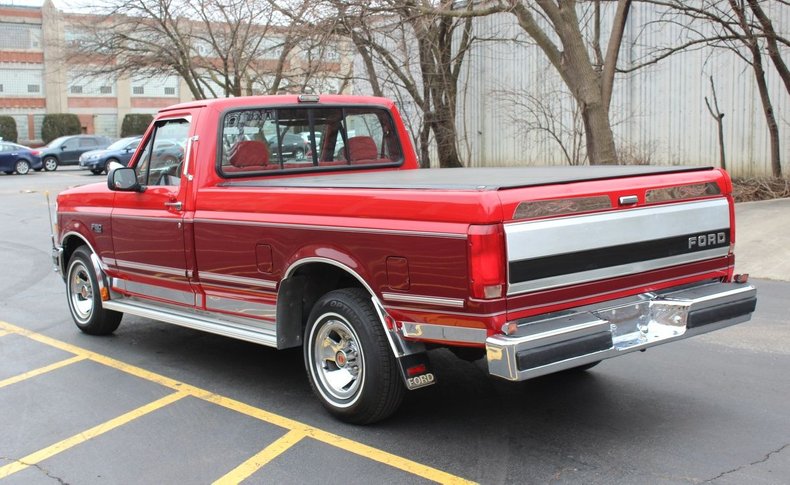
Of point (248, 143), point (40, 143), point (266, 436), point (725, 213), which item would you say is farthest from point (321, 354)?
point (40, 143)

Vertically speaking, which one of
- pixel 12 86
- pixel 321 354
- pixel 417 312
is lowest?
pixel 321 354

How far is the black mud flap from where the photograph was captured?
4477 mm

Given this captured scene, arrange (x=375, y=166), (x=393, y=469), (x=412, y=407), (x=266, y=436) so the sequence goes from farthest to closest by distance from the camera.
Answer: (x=375, y=166)
(x=412, y=407)
(x=266, y=436)
(x=393, y=469)

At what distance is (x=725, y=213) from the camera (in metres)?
5.09

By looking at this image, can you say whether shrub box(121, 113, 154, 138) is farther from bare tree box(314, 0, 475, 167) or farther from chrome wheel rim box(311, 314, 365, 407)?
chrome wheel rim box(311, 314, 365, 407)

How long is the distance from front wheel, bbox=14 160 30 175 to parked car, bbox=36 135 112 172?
1.38m

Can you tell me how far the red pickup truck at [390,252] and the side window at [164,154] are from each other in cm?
2

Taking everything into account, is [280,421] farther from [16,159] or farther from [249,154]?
[16,159]

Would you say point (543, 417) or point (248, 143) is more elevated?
point (248, 143)

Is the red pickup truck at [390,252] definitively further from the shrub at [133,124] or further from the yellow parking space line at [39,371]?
the shrub at [133,124]

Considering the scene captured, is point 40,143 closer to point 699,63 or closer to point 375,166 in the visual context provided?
point 699,63

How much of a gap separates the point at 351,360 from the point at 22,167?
114 ft

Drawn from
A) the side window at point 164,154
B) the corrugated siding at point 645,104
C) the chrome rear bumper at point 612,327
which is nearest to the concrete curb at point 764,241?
the corrugated siding at point 645,104

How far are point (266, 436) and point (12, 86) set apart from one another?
6060 centimetres
